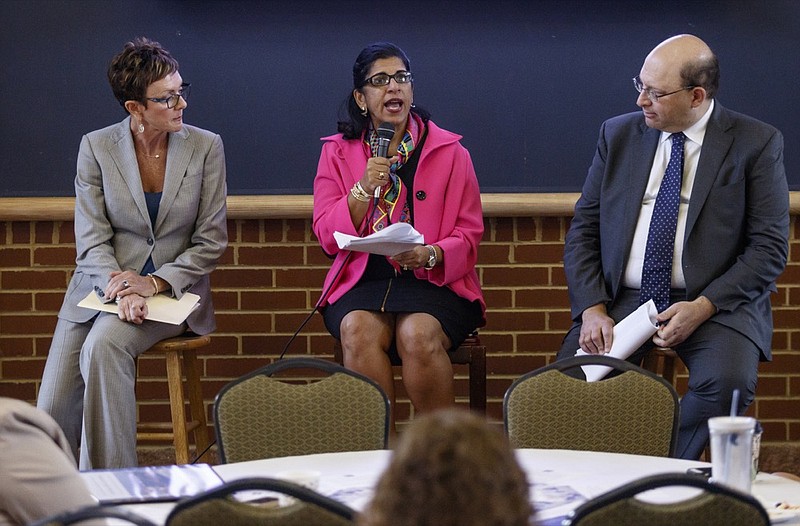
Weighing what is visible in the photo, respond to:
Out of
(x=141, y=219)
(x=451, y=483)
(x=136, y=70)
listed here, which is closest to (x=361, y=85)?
(x=136, y=70)

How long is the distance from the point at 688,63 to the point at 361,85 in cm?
106

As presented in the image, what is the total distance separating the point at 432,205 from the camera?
12.4ft


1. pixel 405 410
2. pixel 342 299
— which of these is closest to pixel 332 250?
pixel 342 299

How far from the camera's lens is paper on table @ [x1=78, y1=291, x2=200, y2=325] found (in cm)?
360

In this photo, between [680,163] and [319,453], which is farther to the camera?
[680,163]

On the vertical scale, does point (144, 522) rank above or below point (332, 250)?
below

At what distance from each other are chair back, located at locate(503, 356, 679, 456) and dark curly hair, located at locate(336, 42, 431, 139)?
1.46 metres

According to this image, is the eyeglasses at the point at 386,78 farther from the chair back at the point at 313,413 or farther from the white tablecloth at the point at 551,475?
the white tablecloth at the point at 551,475

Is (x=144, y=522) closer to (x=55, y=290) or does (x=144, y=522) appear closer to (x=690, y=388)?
(x=690, y=388)

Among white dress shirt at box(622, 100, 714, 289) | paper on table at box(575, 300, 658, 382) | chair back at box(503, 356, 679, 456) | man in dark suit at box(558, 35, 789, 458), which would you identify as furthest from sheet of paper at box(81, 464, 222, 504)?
white dress shirt at box(622, 100, 714, 289)

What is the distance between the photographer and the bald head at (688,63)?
346 cm

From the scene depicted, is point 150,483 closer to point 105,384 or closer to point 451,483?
point 451,483

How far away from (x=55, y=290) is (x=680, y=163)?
7.69ft

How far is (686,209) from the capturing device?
3488 millimetres
